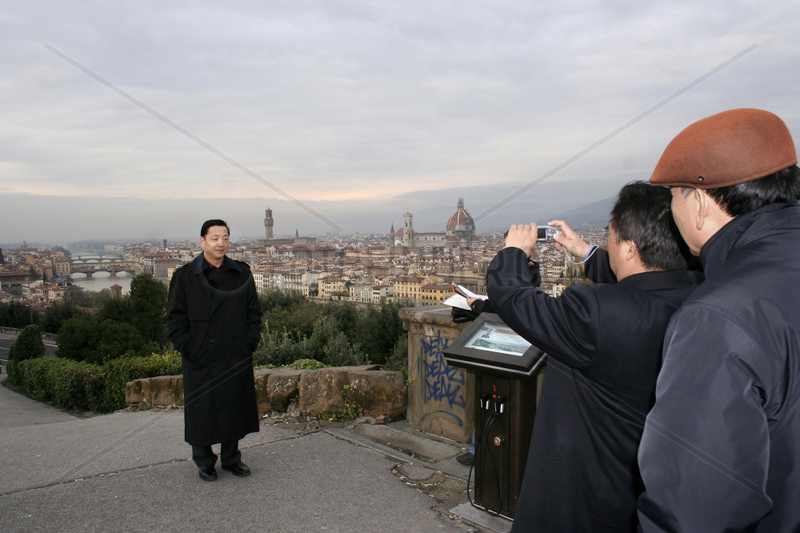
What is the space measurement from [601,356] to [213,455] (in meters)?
3.02

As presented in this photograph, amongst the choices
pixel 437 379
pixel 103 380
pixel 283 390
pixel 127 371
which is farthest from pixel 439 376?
pixel 103 380

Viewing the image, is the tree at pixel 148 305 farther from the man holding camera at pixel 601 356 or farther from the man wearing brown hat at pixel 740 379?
the man wearing brown hat at pixel 740 379

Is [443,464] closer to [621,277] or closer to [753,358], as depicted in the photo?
[621,277]

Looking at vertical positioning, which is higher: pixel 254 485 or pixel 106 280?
pixel 254 485

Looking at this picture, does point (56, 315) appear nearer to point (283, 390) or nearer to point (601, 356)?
point (283, 390)

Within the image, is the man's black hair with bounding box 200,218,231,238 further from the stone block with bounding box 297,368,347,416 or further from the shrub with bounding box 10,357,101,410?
the shrub with bounding box 10,357,101,410

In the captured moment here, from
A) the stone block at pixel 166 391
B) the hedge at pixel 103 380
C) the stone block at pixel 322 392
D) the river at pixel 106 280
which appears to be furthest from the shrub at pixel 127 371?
the river at pixel 106 280

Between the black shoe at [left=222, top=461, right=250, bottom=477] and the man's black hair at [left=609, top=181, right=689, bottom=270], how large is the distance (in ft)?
10.1

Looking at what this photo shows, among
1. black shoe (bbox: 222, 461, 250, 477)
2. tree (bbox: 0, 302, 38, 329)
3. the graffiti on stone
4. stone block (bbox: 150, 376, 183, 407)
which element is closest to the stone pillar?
the graffiti on stone

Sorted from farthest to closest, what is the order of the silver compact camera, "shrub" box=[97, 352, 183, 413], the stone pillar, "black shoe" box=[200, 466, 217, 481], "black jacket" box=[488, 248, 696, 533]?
"shrub" box=[97, 352, 183, 413] < the stone pillar < "black shoe" box=[200, 466, 217, 481] < the silver compact camera < "black jacket" box=[488, 248, 696, 533]

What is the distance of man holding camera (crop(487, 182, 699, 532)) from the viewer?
1520 mm

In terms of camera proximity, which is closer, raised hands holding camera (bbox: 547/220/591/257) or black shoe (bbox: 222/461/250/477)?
raised hands holding camera (bbox: 547/220/591/257)

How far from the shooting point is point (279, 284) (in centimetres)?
2288

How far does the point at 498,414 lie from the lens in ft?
9.48
